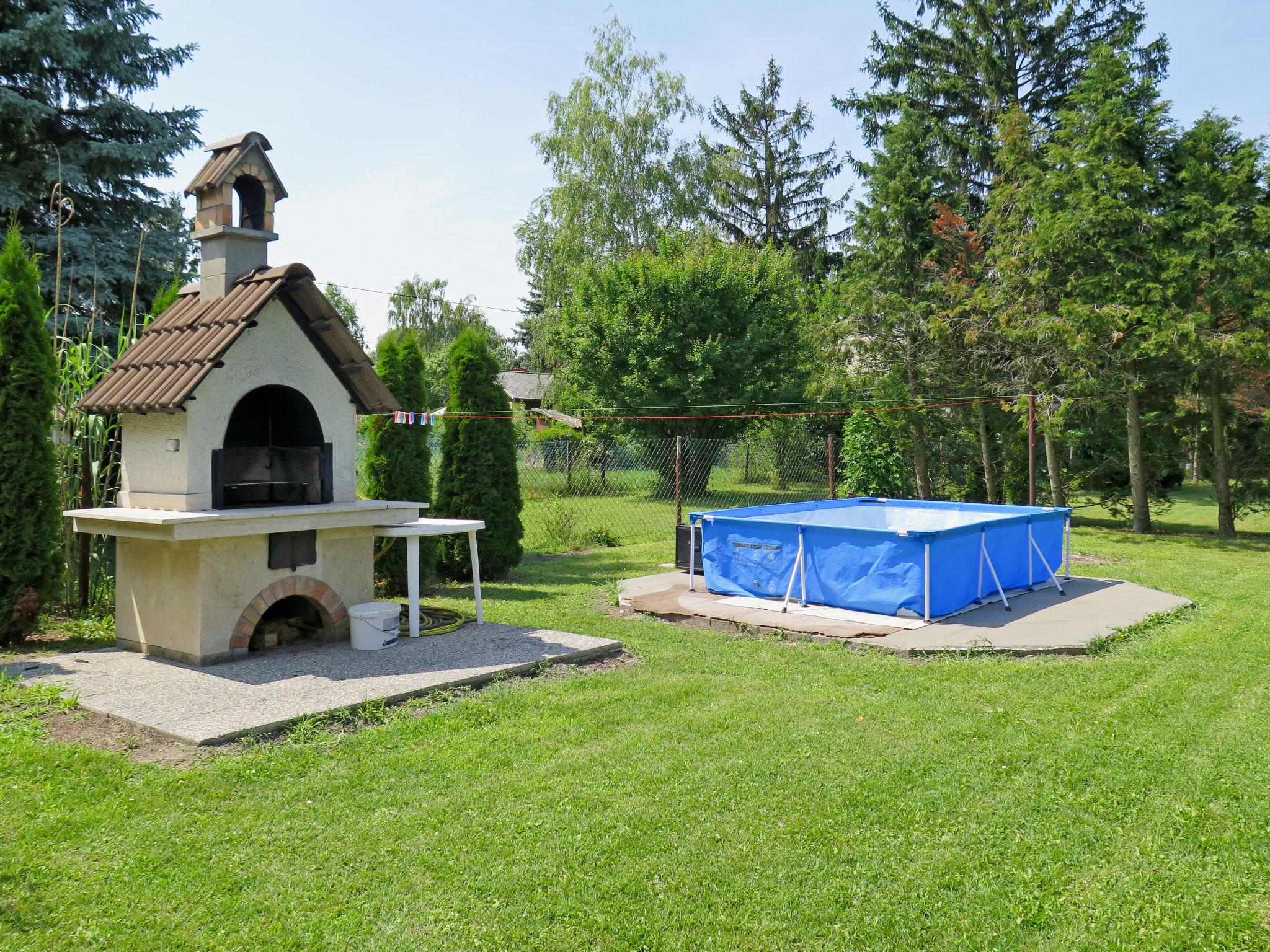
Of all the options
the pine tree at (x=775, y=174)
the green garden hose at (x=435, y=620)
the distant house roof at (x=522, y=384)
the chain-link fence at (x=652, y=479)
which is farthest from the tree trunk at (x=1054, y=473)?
the distant house roof at (x=522, y=384)

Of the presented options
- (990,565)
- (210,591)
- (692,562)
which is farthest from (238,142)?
(990,565)

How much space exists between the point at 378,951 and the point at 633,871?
3.29ft

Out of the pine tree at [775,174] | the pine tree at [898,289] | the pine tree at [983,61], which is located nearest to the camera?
the pine tree at [898,289]

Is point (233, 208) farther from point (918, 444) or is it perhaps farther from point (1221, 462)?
point (1221, 462)

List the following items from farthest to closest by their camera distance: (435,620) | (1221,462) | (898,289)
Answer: (898,289) < (1221,462) < (435,620)

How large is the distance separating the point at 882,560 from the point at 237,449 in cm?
596

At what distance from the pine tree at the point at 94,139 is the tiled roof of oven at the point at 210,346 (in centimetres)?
872

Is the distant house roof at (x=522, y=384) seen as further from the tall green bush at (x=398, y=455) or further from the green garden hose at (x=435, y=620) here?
the green garden hose at (x=435, y=620)

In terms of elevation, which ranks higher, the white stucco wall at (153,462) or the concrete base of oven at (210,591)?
the white stucco wall at (153,462)

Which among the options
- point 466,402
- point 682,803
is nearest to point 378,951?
point 682,803

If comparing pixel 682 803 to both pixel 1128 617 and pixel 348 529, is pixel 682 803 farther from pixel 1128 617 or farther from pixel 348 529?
pixel 1128 617

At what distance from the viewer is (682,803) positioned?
4.12 m

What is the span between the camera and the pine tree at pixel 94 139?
14.7 meters

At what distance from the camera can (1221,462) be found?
16.2 m
